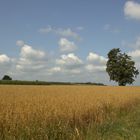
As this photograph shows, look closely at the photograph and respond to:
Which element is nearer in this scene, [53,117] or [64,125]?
[64,125]

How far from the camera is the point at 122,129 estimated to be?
41.1 ft

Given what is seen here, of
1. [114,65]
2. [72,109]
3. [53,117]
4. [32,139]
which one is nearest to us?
[32,139]

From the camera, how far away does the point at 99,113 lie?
15.5 meters

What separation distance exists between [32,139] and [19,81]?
257 feet

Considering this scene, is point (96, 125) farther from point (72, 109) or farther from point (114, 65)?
point (114, 65)

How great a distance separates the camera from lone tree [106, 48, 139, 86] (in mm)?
93688

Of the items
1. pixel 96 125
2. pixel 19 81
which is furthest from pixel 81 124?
pixel 19 81

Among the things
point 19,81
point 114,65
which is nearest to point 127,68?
point 114,65

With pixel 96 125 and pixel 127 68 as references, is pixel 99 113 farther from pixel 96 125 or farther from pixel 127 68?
→ pixel 127 68

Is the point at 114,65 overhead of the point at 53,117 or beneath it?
overhead

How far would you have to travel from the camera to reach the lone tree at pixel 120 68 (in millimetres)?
93688

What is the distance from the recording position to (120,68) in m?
93.7

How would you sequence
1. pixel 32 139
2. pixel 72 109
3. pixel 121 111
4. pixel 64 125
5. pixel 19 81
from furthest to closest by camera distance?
pixel 19 81 < pixel 121 111 < pixel 72 109 < pixel 64 125 < pixel 32 139

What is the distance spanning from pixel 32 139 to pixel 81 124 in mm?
3611
